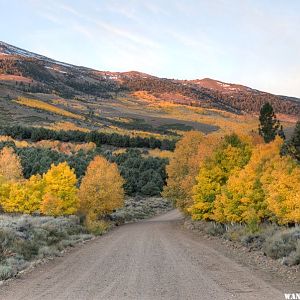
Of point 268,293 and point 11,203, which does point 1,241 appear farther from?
point 11,203

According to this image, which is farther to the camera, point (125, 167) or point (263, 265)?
point (125, 167)

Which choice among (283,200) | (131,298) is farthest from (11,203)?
(131,298)

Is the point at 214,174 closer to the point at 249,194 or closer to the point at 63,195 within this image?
the point at 249,194

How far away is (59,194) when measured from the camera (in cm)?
5553

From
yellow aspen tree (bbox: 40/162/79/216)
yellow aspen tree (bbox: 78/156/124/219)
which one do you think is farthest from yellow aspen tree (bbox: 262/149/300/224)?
yellow aspen tree (bbox: 40/162/79/216)

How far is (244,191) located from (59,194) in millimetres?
28673

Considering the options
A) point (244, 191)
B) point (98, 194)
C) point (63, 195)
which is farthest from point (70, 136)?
point (244, 191)

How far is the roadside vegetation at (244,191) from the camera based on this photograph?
1037 inches

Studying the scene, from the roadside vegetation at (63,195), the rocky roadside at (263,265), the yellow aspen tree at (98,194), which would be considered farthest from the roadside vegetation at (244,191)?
the roadside vegetation at (63,195)

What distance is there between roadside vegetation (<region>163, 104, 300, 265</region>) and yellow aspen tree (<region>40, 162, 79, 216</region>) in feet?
39.6

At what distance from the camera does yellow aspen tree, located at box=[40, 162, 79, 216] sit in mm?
53406

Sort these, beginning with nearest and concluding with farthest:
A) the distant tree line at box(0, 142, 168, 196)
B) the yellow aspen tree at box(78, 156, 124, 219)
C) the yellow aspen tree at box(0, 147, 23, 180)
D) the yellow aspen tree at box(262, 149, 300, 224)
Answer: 1. the yellow aspen tree at box(262, 149, 300, 224)
2. the yellow aspen tree at box(78, 156, 124, 219)
3. the yellow aspen tree at box(0, 147, 23, 180)
4. the distant tree line at box(0, 142, 168, 196)

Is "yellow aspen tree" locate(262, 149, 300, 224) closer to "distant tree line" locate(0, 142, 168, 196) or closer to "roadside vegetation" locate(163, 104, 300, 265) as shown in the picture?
"roadside vegetation" locate(163, 104, 300, 265)

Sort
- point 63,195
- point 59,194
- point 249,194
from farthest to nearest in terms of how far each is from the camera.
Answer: point 63,195 → point 59,194 → point 249,194
